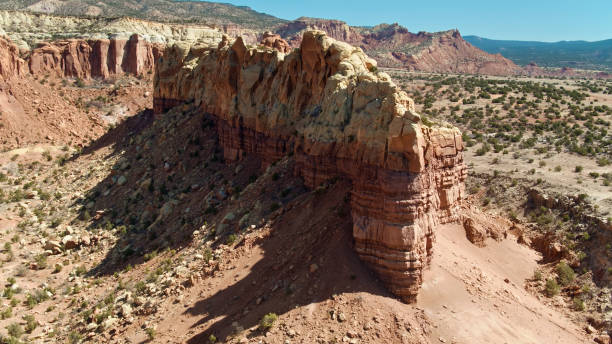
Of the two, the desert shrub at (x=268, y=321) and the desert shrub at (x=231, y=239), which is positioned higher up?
the desert shrub at (x=231, y=239)

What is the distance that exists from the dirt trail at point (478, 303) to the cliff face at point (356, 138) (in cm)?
97

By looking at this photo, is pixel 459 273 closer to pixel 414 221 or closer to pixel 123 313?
pixel 414 221

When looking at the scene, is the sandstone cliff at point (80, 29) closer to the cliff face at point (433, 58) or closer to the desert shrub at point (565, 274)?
the desert shrub at point (565, 274)

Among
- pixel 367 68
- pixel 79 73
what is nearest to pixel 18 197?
pixel 367 68

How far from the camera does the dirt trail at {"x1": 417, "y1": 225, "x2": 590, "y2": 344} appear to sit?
14336 millimetres

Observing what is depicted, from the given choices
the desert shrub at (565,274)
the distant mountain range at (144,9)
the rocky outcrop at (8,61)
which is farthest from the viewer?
the distant mountain range at (144,9)

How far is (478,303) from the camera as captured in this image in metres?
15.6

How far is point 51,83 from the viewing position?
7225 cm

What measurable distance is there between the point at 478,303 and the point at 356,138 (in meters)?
7.63

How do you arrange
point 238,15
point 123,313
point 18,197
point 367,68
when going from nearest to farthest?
point 123,313 → point 367,68 → point 18,197 → point 238,15

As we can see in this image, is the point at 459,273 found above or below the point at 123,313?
above

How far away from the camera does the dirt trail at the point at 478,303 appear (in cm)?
1434

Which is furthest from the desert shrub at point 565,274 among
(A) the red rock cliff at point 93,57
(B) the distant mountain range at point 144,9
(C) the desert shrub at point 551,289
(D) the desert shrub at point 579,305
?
(B) the distant mountain range at point 144,9

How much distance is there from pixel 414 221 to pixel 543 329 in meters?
7.38
